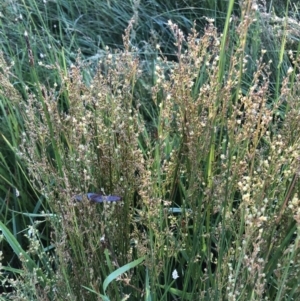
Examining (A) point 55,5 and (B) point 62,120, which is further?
(A) point 55,5

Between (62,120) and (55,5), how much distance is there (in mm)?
1672

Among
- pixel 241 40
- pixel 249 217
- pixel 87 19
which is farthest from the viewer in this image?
pixel 87 19

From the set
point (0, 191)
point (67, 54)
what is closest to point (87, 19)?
point (67, 54)

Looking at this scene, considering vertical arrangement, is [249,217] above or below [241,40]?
below

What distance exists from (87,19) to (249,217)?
198cm

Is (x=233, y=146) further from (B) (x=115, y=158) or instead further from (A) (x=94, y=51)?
(A) (x=94, y=51)

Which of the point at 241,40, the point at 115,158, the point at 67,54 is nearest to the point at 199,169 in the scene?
the point at 115,158

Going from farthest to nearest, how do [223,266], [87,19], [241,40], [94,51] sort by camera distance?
1. [87,19]
2. [94,51]
3. [241,40]
4. [223,266]

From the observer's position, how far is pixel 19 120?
1837 millimetres

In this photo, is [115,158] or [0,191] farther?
[0,191]

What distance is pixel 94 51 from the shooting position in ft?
8.00

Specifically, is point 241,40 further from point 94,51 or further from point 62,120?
point 94,51

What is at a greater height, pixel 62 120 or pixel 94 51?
pixel 62 120

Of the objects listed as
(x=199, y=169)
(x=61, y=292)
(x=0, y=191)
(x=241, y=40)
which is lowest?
(x=0, y=191)
